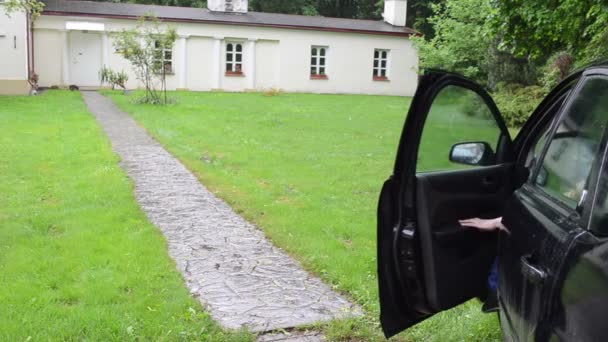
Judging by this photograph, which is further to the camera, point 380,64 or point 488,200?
point 380,64

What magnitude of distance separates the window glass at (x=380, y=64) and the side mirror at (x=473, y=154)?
29728 mm

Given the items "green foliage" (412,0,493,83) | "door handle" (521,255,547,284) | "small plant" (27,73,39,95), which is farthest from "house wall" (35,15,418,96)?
"door handle" (521,255,547,284)

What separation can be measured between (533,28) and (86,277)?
7208mm

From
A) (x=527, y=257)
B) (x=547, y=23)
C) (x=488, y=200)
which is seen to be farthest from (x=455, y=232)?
(x=547, y=23)

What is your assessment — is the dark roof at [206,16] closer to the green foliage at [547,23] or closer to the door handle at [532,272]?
the green foliage at [547,23]

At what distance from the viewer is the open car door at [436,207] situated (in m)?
3.09

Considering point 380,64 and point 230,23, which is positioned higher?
point 230,23

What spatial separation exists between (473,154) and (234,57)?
1074 inches

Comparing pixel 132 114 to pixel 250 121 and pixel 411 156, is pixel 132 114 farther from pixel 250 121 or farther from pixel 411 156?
pixel 411 156

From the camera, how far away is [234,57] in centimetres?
2988

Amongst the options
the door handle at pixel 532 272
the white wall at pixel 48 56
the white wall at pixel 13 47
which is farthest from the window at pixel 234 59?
the door handle at pixel 532 272

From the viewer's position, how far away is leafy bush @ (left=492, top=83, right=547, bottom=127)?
17.5 m

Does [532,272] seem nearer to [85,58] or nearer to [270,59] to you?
[85,58]

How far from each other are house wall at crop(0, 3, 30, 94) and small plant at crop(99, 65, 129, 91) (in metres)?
3.25
